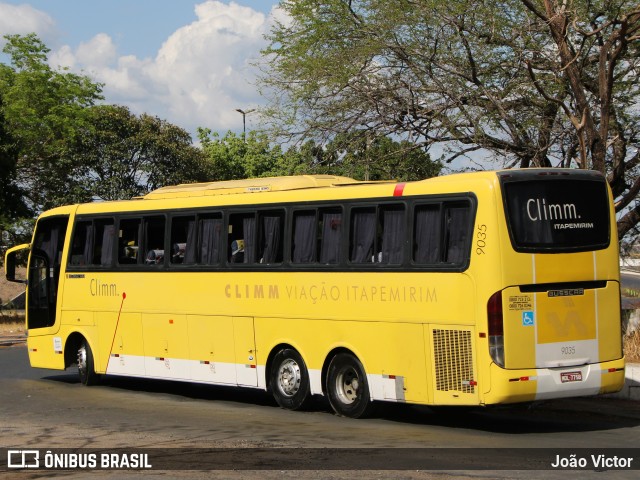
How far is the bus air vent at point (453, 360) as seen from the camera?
14211 mm

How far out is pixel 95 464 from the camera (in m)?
11.4

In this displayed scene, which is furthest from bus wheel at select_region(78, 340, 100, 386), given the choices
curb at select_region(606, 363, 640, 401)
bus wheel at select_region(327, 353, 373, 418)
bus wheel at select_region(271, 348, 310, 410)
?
curb at select_region(606, 363, 640, 401)

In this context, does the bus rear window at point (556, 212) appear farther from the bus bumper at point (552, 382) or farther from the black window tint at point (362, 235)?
the black window tint at point (362, 235)

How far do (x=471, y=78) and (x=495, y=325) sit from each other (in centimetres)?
976

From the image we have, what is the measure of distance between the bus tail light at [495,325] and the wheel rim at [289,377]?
3.93 m

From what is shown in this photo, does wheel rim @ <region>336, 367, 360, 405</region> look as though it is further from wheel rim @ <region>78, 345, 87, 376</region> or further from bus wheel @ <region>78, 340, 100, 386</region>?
wheel rim @ <region>78, 345, 87, 376</region>

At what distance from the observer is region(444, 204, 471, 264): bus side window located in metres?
14.5

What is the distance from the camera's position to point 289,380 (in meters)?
17.3

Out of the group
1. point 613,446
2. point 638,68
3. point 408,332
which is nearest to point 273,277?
point 408,332

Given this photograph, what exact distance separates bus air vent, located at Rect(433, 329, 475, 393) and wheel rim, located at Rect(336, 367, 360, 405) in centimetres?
175

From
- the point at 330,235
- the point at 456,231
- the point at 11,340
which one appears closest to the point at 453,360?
the point at 456,231

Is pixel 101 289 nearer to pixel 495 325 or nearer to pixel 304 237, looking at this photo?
pixel 304 237

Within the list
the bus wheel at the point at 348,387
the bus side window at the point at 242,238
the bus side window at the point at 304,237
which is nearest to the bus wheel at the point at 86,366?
the bus side window at the point at 242,238

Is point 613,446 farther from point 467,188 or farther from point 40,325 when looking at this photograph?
point 40,325
